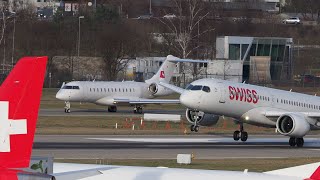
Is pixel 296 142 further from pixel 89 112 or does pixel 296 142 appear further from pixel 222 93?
pixel 89 112

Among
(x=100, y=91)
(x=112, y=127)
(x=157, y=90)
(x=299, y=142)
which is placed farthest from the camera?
(x=157, y=90)

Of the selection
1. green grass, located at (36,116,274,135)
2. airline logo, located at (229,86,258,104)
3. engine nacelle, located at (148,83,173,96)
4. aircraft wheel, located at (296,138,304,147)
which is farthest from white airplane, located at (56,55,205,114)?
aircraft wheel, located at (296,138,304,147)

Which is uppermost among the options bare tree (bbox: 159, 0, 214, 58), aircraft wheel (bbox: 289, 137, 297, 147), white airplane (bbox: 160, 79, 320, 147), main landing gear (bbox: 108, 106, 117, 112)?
bare tree (bbox: 159, 0, 214, 58)

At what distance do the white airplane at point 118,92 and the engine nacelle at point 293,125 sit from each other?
3239 centimetres

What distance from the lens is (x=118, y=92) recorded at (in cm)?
9525

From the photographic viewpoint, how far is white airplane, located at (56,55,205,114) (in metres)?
91.2

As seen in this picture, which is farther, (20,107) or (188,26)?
(188,26)

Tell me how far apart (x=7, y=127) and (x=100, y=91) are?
77.0 metres

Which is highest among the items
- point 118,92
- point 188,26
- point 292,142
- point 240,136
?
point 188,26

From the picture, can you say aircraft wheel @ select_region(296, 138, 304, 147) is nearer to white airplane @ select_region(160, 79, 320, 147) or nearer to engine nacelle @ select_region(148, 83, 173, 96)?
white airplane @ select_region(160, 79, 320, 147)

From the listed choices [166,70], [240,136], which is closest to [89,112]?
[166,70]

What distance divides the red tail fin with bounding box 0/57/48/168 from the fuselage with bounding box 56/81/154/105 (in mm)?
73676

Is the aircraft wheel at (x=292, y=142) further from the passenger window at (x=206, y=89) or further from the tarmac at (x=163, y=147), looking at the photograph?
→ the passenger window at (x=206, y=89)

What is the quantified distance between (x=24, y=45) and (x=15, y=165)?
3332 inches
